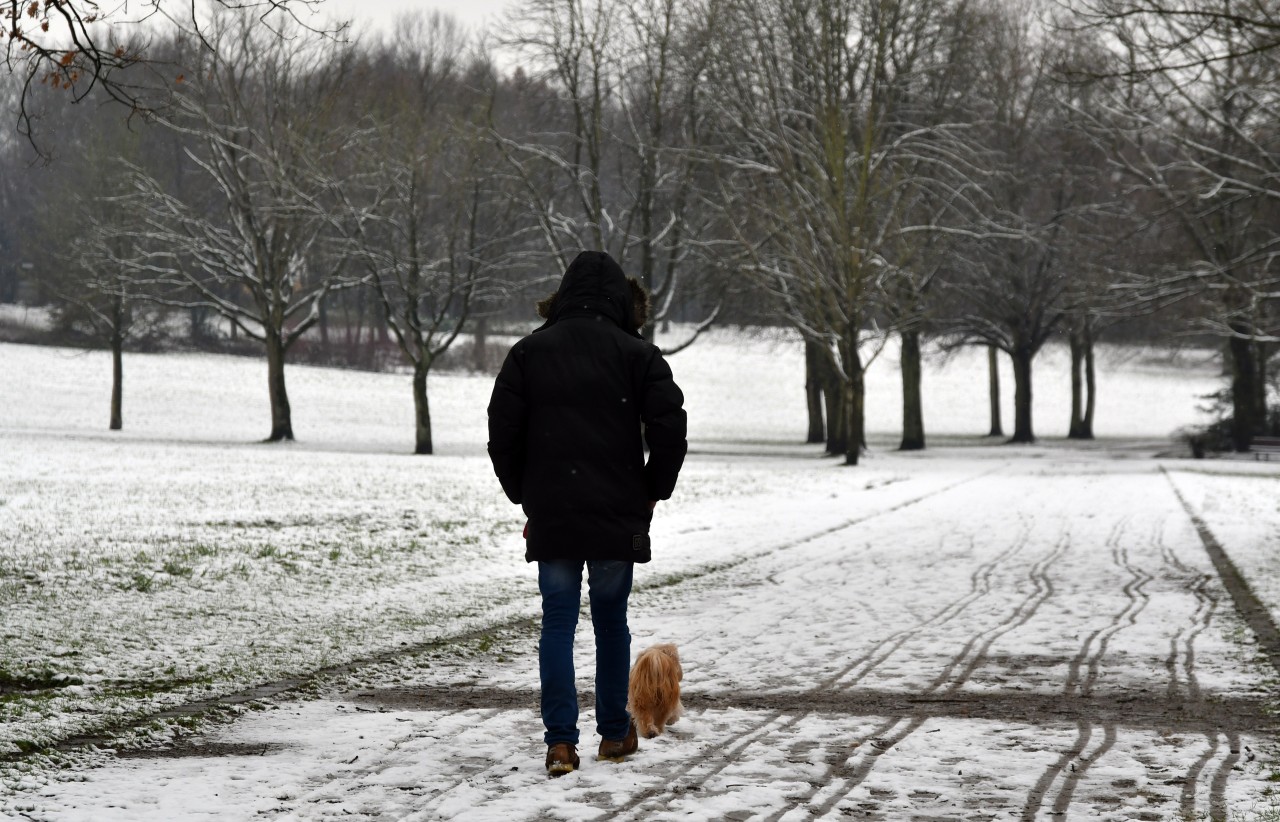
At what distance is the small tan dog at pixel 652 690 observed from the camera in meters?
5.95

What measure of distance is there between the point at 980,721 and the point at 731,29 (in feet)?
93.2

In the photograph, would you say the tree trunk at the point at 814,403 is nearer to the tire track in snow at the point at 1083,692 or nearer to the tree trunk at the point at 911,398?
the tree trunk at the point at 911,398

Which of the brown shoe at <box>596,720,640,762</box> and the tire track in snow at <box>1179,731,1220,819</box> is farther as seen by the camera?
the brown shoe at <box>596,720,640,762</box>

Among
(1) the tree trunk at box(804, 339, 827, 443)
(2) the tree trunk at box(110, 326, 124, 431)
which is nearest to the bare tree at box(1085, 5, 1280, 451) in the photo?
(1) the tree trunk at box(804, 339, 827, 443)

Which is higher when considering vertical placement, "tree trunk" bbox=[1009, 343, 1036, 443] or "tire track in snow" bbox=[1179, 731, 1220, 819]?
"tree trunk" bbox=[1009, 343, 1036, 443]

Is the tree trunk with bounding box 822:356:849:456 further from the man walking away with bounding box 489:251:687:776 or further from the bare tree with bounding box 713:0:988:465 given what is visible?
the man walking away with bounding box 489:251:687:776

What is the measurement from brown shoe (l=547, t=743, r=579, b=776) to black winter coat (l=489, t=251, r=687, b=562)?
2.37ft

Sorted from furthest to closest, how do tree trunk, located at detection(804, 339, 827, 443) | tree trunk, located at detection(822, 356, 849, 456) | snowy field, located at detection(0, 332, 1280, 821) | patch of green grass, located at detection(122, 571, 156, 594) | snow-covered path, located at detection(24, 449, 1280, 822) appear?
tree trunk, located at detection(804, 339, 827, 443)
tree trunk, located at detection(822, 356, 849, 456)
patch of green grass, located at detection(122, 571, 156, 594)
snowy field, located at detection(0, 332, 1280, 821)
snow-covered path, located at detection(24, 449, 1280, 822)

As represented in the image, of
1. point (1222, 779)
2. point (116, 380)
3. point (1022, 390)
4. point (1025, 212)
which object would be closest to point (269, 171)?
point (116, 380)

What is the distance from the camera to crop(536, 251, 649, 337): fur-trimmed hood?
18.5 feet

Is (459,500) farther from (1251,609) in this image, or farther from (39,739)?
(39,739)

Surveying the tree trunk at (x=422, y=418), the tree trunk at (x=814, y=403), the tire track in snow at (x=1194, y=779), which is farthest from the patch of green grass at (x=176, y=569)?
the tree trunk at (x=814, y=403)

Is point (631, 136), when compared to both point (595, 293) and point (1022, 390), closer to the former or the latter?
point (1022, 390)

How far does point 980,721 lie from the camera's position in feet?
20.6
